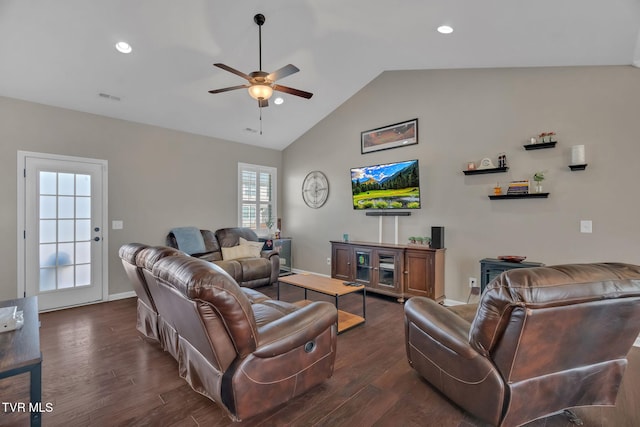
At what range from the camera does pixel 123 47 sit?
3.24 m

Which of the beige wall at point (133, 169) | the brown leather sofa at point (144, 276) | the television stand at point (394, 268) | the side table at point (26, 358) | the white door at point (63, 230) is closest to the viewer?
the side table at point (26, 358)

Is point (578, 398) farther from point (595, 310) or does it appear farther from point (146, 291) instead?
point (146, 291)

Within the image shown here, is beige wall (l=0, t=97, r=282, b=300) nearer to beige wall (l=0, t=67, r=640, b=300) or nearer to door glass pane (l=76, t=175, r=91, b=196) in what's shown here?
beige wall (l=0, t=67, r=640, b=300)

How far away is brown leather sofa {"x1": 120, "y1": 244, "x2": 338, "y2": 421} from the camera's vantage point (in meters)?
1.59

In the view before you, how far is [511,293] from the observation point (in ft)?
4.71

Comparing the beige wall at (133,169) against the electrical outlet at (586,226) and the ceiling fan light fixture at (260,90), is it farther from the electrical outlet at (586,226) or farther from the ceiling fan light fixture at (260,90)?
the electrical outlet at (586,226)

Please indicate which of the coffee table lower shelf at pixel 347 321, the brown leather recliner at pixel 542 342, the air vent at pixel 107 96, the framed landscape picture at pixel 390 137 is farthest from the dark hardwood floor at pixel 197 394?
the air vent at pixel 107 96

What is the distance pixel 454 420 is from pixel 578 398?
741 mm

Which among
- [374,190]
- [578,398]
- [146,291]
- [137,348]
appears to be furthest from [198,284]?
[374,190]

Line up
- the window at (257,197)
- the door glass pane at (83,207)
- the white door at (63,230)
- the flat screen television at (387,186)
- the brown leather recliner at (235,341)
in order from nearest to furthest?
the brown leather recliner at (235,341) < the white door at (63,230) < the door glass pane at (83,207) < the flat screen television at (387,186) < the window at (257,197)

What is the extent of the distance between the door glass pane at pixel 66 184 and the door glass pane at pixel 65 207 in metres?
0.08

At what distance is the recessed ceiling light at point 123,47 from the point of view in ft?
10.5

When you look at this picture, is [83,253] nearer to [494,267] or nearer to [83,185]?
[83,185]

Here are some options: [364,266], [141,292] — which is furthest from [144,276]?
[364,266]
